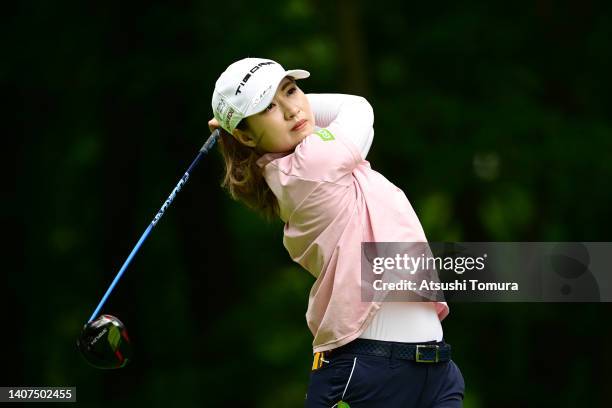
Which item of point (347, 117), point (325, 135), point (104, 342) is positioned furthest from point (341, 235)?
point (104, 342)

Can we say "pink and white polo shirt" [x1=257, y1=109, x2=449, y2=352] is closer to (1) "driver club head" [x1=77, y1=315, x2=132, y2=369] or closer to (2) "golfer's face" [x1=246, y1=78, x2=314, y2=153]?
(2) "golfer's face" [x1=246, y1=78, x2=314, y2=153]

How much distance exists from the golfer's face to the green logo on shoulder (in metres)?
0.09

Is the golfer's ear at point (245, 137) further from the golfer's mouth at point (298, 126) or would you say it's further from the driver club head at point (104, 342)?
the driver club head at point (104, 342)

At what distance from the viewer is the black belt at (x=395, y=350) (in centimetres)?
396

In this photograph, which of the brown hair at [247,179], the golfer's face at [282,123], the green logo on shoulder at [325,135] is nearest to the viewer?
the green logo on shoulder at [325,135]

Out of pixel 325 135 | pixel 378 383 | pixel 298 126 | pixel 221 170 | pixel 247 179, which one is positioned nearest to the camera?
pixel 378 383

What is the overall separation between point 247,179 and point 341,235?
491mm

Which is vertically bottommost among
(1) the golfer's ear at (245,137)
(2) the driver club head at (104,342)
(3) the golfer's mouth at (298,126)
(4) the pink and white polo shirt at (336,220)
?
(2) the driver club head at (104,342)

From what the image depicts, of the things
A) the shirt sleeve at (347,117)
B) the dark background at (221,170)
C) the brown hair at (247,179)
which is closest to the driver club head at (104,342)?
the brown hair at (247,179)

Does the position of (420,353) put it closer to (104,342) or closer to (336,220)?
(336,220)

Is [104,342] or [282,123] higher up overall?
[282,123]

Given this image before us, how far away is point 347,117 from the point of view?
4.21 m

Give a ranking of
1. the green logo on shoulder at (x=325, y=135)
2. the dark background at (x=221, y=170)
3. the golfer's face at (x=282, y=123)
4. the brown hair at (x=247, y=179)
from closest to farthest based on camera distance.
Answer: the green logo on shoulder at (x=325, y=135) < the golfer's face at (x=282, y=123) < the brown hair at (x=247, y=179) < the dark background at (x=221, y=170)

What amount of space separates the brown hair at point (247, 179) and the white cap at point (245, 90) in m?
0.07
